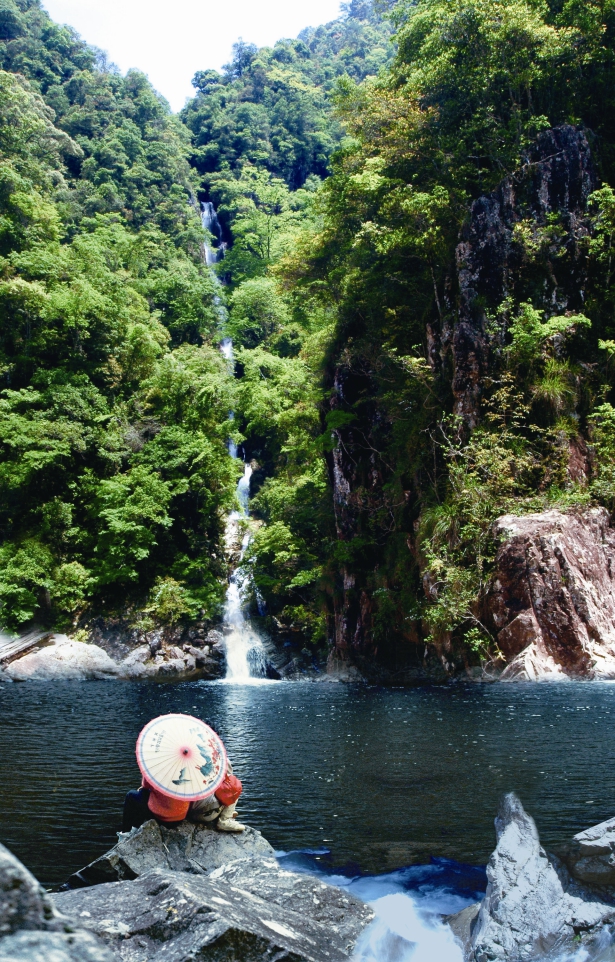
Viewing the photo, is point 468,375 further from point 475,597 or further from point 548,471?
point 475,597

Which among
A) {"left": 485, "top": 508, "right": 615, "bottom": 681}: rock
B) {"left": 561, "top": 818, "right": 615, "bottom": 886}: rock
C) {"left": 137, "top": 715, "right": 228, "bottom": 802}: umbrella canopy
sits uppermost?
{"left": 485, "top": 508, "right": 615, "bottom": 681}: rock

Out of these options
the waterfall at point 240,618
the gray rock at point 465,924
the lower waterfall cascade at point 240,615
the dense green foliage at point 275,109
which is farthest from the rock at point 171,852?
the dense green foliage at point 275,109

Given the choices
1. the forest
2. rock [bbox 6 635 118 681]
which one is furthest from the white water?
rock [bbox 6 635 118 681]

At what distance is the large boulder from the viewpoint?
4.01 ft

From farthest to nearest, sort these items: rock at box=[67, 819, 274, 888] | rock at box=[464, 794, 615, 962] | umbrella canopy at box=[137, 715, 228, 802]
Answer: umbrella canopy at box=[137, 715, 228, 802] < rock at box=[67, 819, 274, 888] < rock at box=[464, 794, 615, 962]

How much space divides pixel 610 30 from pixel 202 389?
1799 cm

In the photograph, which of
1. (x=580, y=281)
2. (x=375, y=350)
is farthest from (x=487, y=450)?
(x=375, y=350)

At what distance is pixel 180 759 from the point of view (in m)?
4.95

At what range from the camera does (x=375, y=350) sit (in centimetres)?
2219

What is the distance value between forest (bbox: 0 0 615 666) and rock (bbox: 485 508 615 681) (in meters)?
0.57

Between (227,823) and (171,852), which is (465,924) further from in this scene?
A: (171,852)

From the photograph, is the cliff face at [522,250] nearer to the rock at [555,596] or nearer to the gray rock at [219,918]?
the rock at [555,596]

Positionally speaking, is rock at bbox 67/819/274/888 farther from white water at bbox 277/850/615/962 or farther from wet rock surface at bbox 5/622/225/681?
wet rock surface at bbox 5/622/225/681

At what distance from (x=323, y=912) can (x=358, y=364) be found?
2029 centimetres
